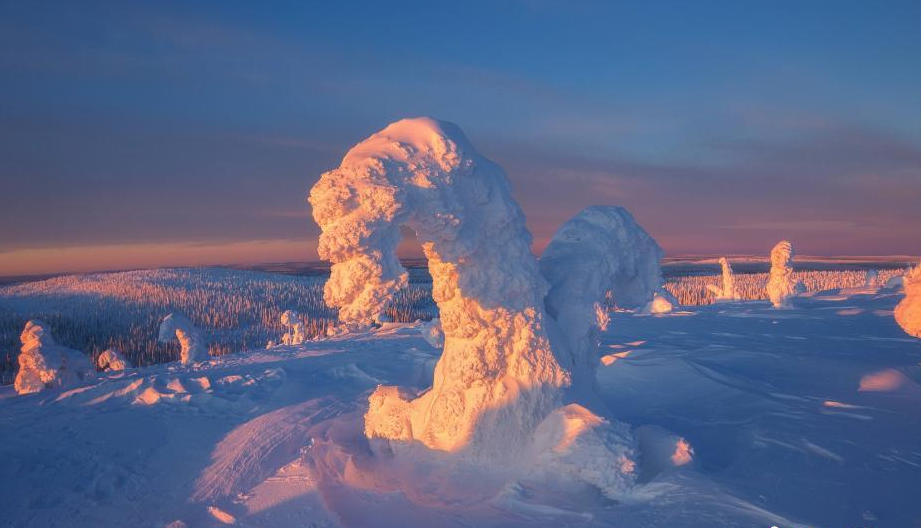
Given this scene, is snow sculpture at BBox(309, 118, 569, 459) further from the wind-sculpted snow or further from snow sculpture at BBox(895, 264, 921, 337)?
the wind-sculpted snow

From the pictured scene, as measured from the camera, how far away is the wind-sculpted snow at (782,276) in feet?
85.6

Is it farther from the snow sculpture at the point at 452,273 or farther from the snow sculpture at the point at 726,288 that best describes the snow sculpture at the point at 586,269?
the snow sculpture at the point at 726,288

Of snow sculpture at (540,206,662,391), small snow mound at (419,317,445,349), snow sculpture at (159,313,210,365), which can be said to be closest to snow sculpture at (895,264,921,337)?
snow sculpture at (540,206,662,391)

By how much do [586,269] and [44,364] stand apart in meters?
12.2

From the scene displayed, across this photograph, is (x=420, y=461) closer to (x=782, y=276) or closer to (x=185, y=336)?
(x=185, y=336)

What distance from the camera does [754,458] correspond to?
265 inches

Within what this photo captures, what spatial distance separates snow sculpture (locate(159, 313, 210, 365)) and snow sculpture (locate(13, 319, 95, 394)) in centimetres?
307

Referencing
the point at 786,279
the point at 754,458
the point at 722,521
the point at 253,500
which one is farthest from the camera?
the point at 786,279

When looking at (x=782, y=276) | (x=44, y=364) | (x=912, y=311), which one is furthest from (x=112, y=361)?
(x=782, y=276)

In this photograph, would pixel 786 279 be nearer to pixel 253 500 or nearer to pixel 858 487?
pixel 858 487

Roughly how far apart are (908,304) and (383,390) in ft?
32.4

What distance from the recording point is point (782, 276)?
2639cm

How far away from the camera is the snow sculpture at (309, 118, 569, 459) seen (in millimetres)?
5438

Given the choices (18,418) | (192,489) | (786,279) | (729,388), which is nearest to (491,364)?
(192,489)
